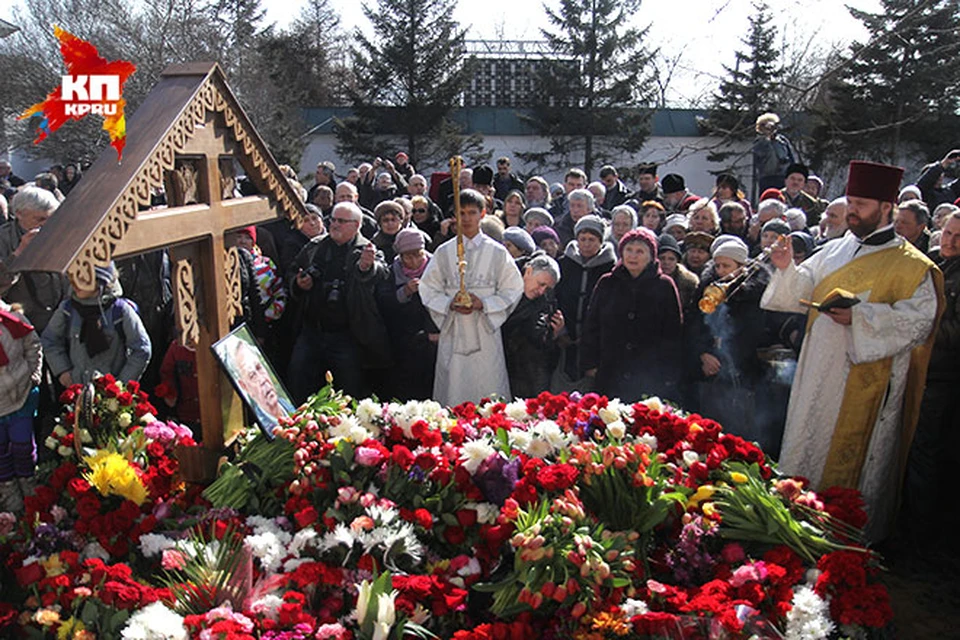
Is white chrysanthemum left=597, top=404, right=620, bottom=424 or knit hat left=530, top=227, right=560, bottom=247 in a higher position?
knit hat left=530, top=227, right=560, bottom=247

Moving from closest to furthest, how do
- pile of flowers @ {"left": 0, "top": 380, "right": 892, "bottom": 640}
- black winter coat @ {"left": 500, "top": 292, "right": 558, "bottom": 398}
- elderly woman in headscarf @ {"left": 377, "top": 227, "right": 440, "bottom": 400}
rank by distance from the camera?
1. pile of flowers @ {"left": 0, "top": 380, "right": 892, "bottom": 640}
2. black winter coat @ {"left": 500, "top": 292, "right": 558, "bottom": 398}
3. elderly woman in headscarf @ {"left": 377, "top": 227, "right": 440, "bottom": 400}

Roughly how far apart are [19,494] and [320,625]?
9.91ft

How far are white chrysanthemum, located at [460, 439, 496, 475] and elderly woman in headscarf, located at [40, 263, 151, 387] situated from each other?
2.86 meters

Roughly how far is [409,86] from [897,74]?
2570 centimetres

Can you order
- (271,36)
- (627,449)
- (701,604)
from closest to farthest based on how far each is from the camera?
(701,604) < (627,449) < (271,36)

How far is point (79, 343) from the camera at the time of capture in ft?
16.9

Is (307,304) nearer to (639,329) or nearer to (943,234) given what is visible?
(639,329)

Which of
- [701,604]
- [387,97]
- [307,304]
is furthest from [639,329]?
[387,97]

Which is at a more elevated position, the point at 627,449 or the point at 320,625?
the point at 627,449

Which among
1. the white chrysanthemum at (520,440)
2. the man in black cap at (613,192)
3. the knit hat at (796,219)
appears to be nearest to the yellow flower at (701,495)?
the white chrysanthemum at (520,440)

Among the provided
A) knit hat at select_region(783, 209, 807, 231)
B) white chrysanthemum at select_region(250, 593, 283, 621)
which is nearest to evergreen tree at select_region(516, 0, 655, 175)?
knit hat at select_region(783, 209, 807, 231)

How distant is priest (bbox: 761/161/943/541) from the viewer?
14.4 feet

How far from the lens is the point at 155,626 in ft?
8.16

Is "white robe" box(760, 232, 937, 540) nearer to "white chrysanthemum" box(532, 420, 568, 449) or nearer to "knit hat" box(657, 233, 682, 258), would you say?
"knit hat" box(657, 233, 682, 258)
